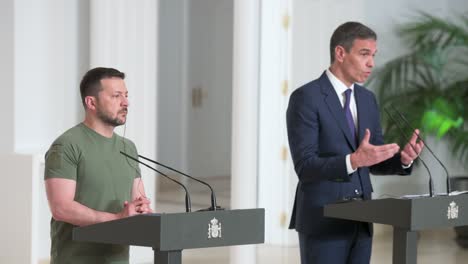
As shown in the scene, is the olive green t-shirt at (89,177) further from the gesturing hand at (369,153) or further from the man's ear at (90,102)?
the gesturing hand at (369,153)

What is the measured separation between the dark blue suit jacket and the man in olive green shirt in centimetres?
77

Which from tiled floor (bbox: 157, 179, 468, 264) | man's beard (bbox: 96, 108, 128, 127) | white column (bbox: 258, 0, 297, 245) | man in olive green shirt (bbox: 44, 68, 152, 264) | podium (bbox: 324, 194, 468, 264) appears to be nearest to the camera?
man in olive green shirt (bbox: 44, 68, 152, 264)

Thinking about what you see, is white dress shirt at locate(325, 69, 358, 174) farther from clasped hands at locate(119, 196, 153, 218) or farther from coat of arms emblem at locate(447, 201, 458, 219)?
clasped hands at locate(119, 196, 153, 218)

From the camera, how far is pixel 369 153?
4.16 m

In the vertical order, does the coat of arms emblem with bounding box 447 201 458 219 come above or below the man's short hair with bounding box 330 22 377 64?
below

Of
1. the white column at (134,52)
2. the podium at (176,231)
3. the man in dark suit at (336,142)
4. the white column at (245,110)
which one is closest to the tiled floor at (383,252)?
the white column at (245,110)

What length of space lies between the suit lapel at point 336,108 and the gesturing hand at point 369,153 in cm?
21

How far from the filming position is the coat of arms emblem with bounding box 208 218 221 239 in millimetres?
3602

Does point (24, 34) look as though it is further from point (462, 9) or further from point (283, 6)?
point (462, 9)

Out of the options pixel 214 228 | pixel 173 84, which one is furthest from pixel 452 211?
pixel 173 84

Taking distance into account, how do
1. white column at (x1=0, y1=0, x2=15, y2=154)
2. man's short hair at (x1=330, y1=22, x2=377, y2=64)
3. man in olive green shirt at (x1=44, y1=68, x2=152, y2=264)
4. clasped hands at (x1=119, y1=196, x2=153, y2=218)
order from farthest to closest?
1. white column at (x1=0, y1=0, x2=15, y2=154)
2. man's short hair at (x1=330, y1=22, x2=377, y2=64)
3. man in olive green shirt at (x1=44, y1=68, x2=152, y2=264)
4. clasped hands at (x1=119, y1=196, x2=153, y2=218)

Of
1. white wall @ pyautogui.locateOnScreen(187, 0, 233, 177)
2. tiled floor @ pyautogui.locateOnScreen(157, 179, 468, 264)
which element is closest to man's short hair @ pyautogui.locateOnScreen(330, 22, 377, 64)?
tiled floor @ pyautogui.locateOnScreen(157, 179, 468, 264)

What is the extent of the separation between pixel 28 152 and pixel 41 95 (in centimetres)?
52

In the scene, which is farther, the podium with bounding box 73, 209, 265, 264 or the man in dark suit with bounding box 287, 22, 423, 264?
the man in dark suit with bounding box 287, 22, 423, 264
